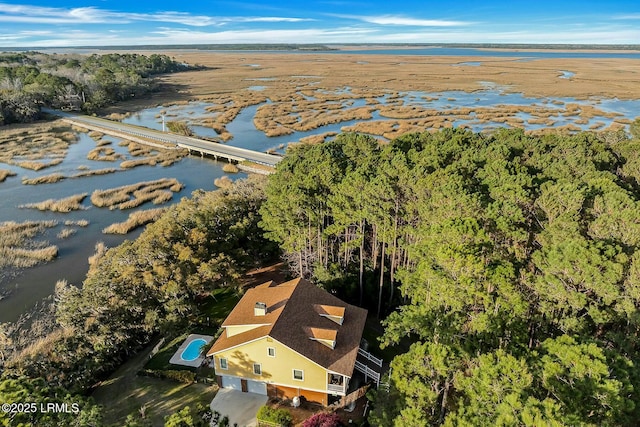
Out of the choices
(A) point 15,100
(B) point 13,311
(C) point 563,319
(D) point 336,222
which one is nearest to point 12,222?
(B) point 13,311

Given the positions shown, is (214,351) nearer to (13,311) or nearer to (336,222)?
(336,222)

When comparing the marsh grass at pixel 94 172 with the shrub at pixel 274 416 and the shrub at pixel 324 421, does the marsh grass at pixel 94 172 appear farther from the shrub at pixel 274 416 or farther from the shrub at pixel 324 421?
the shrub at pixel 324 421

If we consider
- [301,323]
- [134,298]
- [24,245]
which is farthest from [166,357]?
[24,245]

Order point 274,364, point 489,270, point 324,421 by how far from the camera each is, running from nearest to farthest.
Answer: point 489,270
point 324,421
point 274,364

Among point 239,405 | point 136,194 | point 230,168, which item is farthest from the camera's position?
point 230,168

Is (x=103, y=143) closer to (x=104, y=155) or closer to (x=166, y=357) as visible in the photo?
(x=104, y=155)

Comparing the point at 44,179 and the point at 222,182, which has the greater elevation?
the point at 44,179

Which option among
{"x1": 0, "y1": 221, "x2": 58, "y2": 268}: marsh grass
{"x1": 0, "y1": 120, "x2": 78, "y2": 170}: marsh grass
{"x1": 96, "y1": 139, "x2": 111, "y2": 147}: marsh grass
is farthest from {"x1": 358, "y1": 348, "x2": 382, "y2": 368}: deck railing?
{"x1": 96, "y1": 139, "x2": 111, "y2": 147}: marsh grass
